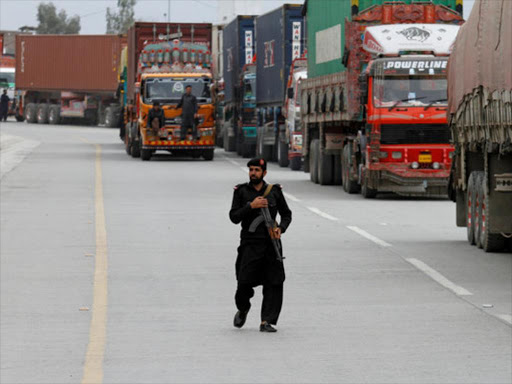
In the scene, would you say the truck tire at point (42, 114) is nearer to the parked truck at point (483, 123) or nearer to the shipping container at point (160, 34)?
the shipping container at point (160, 34)

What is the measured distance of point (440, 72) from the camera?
83.6 ft

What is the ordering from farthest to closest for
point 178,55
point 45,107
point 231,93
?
1. point 45,107
2. point 231,93
3. point 178,55

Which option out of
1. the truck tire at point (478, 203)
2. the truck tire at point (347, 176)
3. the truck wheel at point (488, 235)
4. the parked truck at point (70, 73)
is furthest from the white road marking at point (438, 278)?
the parked truck at point (70, 73)

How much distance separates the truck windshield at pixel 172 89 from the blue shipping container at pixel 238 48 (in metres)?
4.57

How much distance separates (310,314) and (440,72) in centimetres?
1410

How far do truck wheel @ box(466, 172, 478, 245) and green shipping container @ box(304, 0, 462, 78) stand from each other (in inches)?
415

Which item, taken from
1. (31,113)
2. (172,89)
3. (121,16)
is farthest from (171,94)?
(121,16)

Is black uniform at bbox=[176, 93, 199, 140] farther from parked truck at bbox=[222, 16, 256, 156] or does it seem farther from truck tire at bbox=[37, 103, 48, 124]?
truck tire at bbox=[37, 103, 48, 124]

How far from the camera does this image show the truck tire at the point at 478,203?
→ 1727 cm

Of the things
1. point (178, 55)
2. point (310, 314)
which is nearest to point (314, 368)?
point (310, 314)

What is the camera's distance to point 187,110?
41094 millimetres

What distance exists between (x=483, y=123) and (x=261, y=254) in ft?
20.9

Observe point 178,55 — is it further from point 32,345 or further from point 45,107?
point 45,107

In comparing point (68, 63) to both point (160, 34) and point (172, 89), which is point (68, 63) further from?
point (172, 89)
